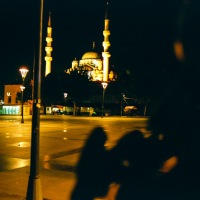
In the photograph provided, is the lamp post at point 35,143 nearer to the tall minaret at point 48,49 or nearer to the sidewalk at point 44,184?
the sidewalk at point 44,184

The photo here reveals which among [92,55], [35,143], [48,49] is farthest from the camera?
[92,55]

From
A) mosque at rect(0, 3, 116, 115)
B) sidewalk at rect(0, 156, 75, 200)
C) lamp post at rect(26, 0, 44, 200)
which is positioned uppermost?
mosque at rect(0, 3, 116, 115)

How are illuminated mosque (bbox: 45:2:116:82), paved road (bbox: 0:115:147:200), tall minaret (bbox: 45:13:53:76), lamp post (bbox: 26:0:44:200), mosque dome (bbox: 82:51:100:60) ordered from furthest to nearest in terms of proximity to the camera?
1. mosque dome (bbox: 82:51:100:60)
2. tall minaret (bbox: 45:13:53:76)
3. illuminated mosque (bbox: 45:2:116:82)
4. paved road (bbox: 0:115:147:200)
5. lamp post (bbox: 26:0:44:200)

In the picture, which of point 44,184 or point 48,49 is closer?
point 44,184

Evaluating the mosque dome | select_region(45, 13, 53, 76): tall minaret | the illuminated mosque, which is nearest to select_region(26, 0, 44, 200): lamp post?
the illuminated mosque

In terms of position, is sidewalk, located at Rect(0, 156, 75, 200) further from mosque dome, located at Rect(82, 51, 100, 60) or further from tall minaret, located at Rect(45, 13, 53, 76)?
mosque dome, located at Rect(82, 51, 100, 60)

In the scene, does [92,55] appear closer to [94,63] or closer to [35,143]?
[94,63]

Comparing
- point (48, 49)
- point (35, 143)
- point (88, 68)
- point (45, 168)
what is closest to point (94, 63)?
point (88, 68)

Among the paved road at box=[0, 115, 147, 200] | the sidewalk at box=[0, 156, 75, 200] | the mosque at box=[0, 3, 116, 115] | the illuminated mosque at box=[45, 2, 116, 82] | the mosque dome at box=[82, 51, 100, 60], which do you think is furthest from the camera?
the mosque dome at box=[82, 51, 100, 60]

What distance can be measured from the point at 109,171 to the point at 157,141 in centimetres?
220

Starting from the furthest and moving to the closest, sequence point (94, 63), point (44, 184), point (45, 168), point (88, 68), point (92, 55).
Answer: point (92, 55), point (94, 63), point (88, 68), point (45, 168), point (44, 184)

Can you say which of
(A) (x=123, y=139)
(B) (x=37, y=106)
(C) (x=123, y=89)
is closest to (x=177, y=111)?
(A) (x=123, y=139)

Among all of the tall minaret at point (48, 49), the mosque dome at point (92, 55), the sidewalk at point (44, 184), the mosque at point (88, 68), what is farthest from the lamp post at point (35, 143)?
the mosque dome at point (92, 55)

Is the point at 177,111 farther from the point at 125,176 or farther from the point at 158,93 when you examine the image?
the point at 125,176
